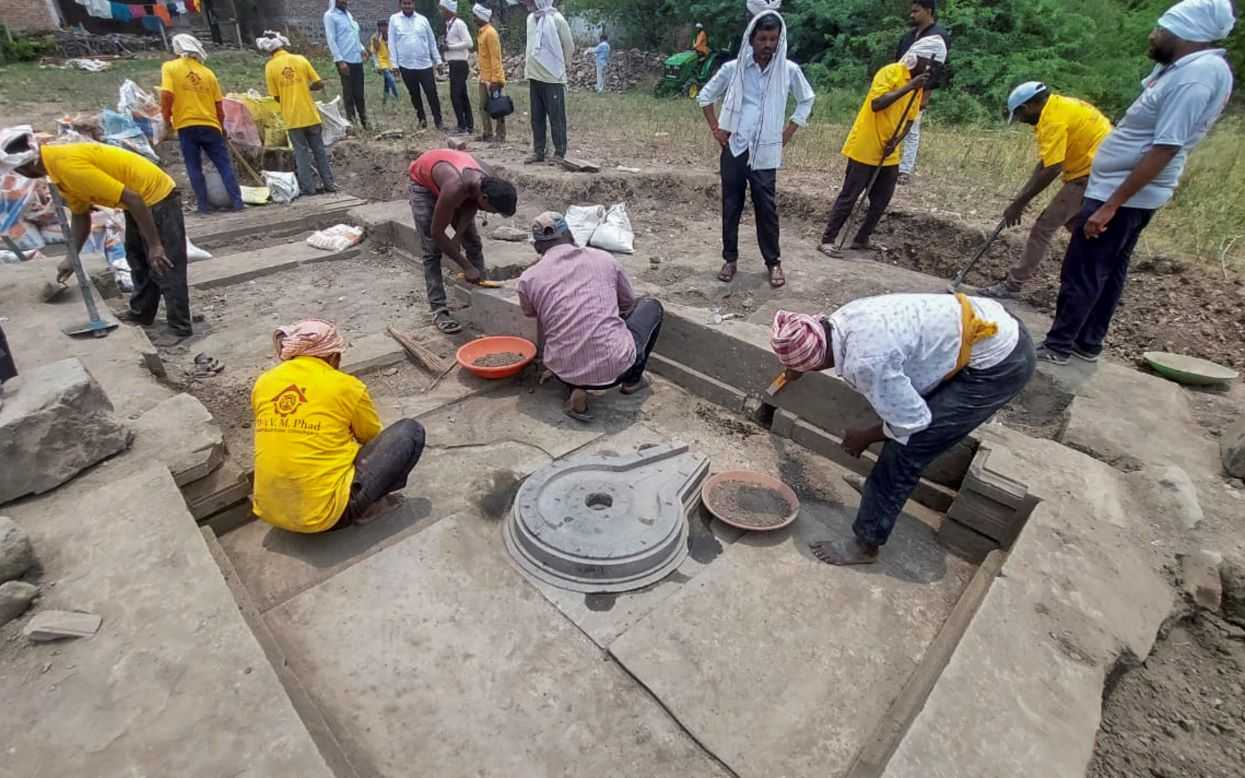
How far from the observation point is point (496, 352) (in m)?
4.40

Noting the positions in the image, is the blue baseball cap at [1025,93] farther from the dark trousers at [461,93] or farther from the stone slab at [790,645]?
the dark trousers at [461,93]

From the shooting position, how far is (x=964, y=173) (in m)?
7.61

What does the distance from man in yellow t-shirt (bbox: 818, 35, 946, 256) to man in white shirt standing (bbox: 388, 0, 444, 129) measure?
7.00 meters

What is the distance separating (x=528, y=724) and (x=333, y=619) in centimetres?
95

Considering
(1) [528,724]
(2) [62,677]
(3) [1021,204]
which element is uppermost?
(3) [1021,204]

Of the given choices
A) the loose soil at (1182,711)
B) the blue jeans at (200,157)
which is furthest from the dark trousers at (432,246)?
the loose soil at (1182,711)

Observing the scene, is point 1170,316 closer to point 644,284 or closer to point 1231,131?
point 644,284

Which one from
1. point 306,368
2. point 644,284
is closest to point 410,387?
point 306,368

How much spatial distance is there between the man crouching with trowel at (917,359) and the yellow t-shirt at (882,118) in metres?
3.35

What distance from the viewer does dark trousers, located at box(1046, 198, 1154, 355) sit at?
3564 millimetres

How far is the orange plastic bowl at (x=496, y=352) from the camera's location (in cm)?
404

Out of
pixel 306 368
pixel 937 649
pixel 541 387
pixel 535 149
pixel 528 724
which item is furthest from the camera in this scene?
pixel 535 149

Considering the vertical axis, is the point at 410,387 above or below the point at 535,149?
below

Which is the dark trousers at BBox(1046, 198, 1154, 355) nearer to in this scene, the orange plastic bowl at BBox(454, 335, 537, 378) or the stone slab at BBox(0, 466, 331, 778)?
the orange plastic bowl at BBox(454, 335, 537, 378)
